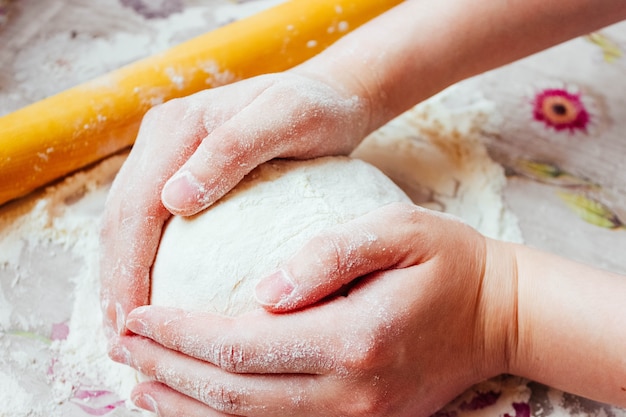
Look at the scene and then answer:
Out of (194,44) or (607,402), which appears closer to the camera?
(607,402)

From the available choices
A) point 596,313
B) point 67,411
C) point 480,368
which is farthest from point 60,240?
point 596,313

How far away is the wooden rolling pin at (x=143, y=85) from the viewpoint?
88 centimetres

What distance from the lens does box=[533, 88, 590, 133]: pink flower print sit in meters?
1.07

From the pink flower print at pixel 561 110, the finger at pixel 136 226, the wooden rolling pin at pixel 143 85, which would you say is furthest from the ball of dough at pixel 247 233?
the pink flower print at pixel 561 110

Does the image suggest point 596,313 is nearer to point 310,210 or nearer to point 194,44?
point 310,210

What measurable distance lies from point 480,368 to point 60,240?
23.5 inches

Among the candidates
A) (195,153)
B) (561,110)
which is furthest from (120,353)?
(561,110)

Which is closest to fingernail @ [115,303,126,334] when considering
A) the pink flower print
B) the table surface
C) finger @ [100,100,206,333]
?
finger @ [100,100,206,333]

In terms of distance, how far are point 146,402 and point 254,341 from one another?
18 centimetres

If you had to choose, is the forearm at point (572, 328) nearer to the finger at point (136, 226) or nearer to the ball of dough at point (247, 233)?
the ball of dough at point (247, 233)

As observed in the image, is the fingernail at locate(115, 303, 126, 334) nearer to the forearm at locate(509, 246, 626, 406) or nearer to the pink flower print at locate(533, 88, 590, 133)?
the forearm at locate(509, 246, 626, 406)

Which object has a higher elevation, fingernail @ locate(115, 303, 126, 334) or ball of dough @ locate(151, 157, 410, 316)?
ball of dough @ locate(151, 157, 410, 316)

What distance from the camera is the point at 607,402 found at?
746mm

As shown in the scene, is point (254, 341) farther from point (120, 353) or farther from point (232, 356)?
point (120, 353)
